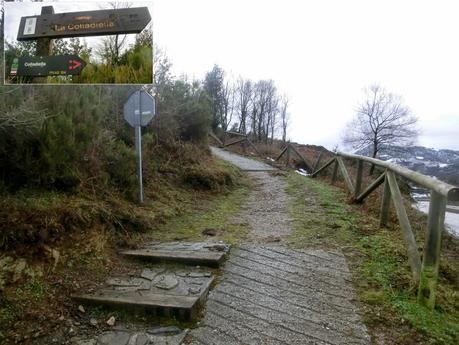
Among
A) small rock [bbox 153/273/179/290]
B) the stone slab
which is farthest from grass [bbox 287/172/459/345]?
small rock [bbox 153/273/179/290]

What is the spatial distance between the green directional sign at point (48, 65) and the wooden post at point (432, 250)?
3344 millimetres

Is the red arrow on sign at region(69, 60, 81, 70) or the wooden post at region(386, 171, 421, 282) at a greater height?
the red arrow on sign at region(69, 60, 81, 70)

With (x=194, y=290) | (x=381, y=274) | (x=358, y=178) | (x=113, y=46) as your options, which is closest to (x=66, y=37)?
(x=113, y=46)

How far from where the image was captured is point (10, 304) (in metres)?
2.80

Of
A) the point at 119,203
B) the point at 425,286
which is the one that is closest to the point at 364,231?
the point at 425,286

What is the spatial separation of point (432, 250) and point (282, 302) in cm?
137

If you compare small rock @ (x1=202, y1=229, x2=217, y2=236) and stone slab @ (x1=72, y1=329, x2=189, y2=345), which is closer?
stone slab @ (x1=72, y1=329, x2=189, y2=345)

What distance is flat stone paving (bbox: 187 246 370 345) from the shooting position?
2762 mm

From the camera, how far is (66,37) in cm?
315

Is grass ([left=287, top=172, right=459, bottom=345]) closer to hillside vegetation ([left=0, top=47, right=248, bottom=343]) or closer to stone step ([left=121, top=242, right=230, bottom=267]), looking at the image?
stone step ([left=121, top=242, right=230, bottom=267])

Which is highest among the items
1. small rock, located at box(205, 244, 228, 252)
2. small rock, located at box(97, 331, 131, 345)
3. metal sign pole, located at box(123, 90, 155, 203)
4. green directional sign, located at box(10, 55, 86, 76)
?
green directional sign, located at box(10, 55, 86, 76)

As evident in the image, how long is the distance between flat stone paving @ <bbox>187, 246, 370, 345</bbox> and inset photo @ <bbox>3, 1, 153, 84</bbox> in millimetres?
2446

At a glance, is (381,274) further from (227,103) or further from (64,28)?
(227,103)

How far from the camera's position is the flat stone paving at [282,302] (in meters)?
2.76
